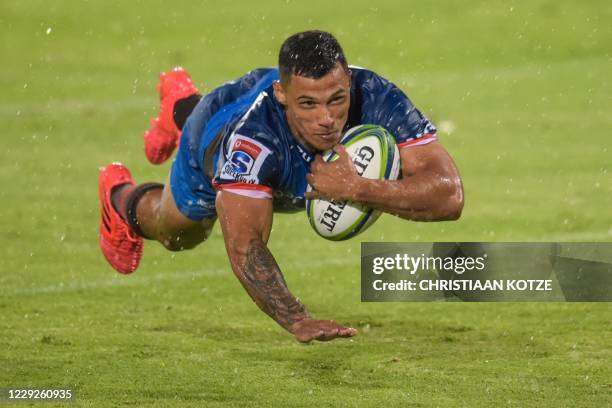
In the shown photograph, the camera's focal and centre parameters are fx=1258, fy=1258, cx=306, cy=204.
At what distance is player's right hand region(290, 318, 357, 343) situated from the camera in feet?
20.0

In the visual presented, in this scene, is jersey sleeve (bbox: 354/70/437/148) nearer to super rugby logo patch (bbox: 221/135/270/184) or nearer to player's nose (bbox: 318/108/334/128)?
player's nose (bbox: 318/108/334/128)

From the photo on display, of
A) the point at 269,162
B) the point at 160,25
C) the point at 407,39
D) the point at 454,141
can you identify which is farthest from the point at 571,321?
the point at 160,25

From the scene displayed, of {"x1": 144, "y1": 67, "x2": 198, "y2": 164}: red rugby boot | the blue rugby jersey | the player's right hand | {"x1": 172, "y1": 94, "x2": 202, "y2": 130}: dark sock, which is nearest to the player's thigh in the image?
the blue rugby jersey

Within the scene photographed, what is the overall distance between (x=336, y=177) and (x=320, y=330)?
1.06 meters

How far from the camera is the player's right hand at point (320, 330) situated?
240 inches

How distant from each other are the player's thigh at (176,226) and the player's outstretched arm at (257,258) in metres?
1.88

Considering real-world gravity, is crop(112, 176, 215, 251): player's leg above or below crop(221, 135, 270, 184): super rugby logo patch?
below

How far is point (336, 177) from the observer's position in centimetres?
693

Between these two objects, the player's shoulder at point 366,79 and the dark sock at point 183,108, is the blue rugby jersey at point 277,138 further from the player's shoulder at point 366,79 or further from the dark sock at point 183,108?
the dark sock at point 183,108

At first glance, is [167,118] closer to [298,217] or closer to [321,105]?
[298,217]

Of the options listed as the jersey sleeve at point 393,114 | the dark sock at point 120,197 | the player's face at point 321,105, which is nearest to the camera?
the player's face at point 321,105

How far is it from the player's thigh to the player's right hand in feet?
8.79

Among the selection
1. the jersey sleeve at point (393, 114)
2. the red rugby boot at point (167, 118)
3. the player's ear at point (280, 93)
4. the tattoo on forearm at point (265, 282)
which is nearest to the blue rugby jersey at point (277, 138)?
the jersey sleeve at point (393, 114)

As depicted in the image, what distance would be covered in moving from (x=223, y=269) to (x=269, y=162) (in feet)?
13.3
